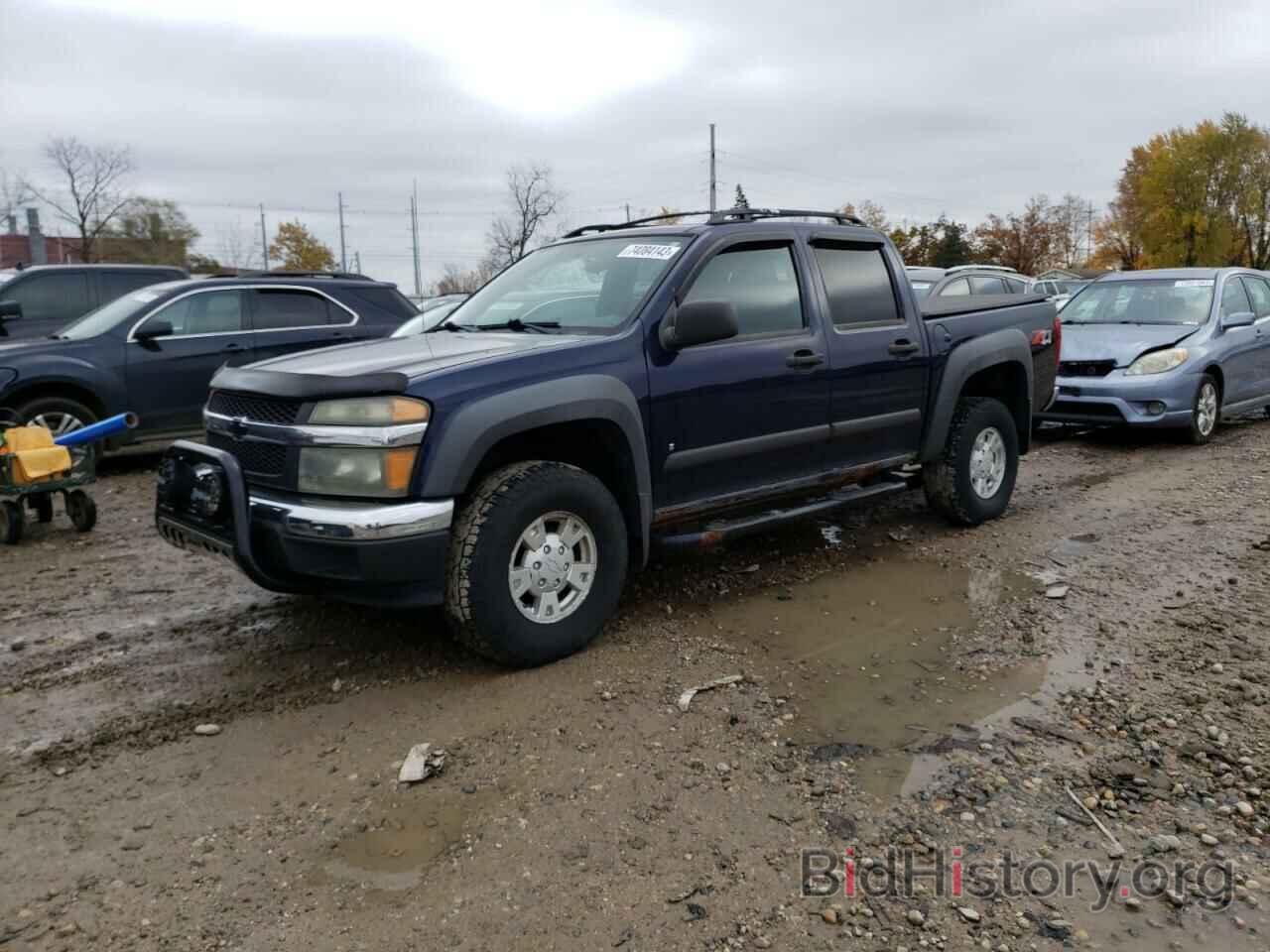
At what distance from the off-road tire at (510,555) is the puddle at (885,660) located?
2.54 feet

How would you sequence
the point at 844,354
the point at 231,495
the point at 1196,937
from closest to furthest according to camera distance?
the point at 1196,937
the point at 231,495
the point at 844,354

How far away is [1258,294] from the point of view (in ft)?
33.8

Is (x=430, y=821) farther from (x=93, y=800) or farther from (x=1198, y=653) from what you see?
(x=1198, y=653)

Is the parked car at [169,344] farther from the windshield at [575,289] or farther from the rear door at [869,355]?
the rear door at [869,355]

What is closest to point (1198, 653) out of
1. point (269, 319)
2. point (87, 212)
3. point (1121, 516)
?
point (1121, 516)

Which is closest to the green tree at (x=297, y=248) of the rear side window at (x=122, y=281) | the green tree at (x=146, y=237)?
the green tree at (x=146, y=237)

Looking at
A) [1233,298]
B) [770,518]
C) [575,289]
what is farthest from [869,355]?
[1233,298]

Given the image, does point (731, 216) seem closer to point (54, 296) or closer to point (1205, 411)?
point (1205, 411)

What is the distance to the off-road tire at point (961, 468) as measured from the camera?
5.95 m

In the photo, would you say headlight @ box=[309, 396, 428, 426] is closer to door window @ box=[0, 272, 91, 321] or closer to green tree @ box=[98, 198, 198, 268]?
door window @ box=[0, 272, 91, 321]

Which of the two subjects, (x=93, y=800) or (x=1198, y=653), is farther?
(x=1198, y=653)

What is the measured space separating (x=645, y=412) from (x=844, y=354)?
1416 millimetres

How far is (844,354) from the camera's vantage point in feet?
16.6

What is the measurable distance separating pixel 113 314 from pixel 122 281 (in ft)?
8.96
